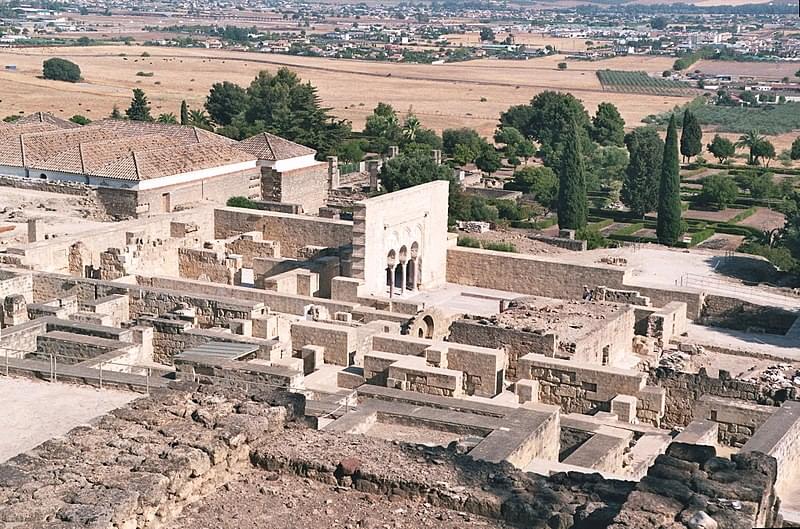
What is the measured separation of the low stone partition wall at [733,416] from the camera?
16.8 metres

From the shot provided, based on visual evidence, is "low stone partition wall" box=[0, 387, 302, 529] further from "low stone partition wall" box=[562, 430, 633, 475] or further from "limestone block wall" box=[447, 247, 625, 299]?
"limestone block wall" box=[447, 247, 625, 299]

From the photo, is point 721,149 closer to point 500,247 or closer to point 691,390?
point 500,247

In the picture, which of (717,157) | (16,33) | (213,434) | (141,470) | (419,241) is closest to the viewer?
(141,470)

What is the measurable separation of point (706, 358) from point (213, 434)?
13706 millimetres

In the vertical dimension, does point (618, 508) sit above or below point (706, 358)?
above

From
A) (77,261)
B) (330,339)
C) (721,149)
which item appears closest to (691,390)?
(330,339)

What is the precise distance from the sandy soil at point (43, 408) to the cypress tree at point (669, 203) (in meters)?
28.1

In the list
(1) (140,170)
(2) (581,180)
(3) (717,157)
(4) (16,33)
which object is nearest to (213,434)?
(1) (140,170)

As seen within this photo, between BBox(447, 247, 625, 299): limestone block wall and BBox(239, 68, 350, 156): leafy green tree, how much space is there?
2153 centimetres

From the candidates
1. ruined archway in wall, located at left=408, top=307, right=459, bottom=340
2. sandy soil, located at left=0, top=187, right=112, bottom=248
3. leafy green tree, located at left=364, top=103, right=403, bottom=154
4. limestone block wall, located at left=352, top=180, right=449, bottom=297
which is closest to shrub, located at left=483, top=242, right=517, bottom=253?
limestone block wall, located at left=352, top=180, right=449, bottom=297

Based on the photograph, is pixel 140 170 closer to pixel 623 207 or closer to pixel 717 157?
pixel 623 207

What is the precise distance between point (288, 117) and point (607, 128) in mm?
21180

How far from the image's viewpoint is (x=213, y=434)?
11406 mm

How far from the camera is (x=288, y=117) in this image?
5244 cm
